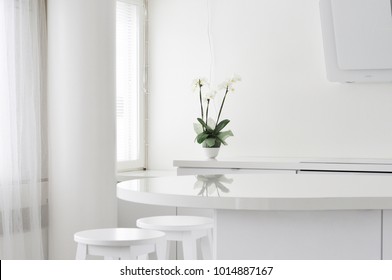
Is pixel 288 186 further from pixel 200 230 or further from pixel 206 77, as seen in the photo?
pixel 206 77

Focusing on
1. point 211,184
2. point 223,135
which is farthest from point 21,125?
point 211,184

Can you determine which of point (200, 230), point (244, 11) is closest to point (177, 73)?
point (244, 11)

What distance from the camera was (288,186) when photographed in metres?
2.36

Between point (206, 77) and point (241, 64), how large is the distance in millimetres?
292

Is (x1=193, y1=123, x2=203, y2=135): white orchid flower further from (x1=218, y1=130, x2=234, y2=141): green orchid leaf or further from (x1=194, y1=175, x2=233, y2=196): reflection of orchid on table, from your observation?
(x1=194, y1=175, x2=233, y2=196): reflection of orchid on table

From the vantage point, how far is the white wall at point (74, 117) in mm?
4301

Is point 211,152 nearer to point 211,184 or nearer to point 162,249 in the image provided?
point 162,249

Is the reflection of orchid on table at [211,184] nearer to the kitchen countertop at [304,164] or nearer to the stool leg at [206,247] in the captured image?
the stool leg at [206,247]

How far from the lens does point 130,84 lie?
529cm

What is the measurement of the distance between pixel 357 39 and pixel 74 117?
5.91 feet

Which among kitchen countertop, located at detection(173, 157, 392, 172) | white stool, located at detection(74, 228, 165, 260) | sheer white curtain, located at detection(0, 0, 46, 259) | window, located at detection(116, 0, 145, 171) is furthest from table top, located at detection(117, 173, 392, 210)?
window, located at detection(116, 0, 145, 171)

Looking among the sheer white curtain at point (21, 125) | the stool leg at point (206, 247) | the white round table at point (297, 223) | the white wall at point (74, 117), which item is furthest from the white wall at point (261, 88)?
the white round table at point (297, 223)

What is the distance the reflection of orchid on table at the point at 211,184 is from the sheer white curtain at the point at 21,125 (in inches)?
65.8
